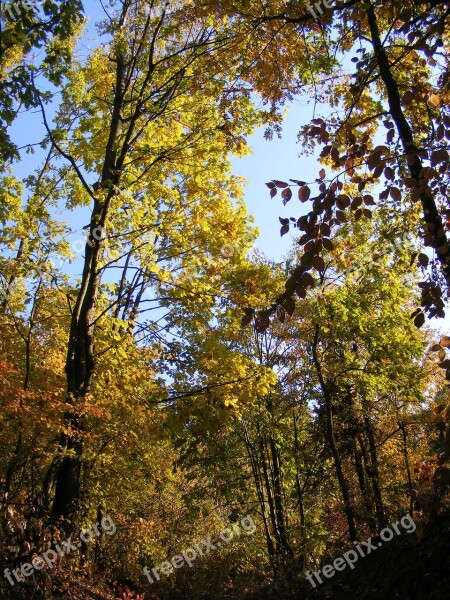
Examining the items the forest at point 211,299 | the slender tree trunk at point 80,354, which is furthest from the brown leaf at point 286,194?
the slender tree trunk at point 80,354

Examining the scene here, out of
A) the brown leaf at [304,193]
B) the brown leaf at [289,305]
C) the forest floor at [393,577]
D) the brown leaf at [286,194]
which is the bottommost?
the forest floor at [393,577]

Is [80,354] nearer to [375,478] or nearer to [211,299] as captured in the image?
[211,299]

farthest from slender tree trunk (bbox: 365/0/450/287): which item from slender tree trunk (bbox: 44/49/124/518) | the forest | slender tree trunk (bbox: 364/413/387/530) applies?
slender tree trunk (bbox: 364/413/387/530)

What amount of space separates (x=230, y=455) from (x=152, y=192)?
7.83 metres

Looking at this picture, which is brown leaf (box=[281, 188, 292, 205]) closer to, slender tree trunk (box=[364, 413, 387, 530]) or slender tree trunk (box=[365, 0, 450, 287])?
slender tree trunk (box=[365, 0, 450, 287])

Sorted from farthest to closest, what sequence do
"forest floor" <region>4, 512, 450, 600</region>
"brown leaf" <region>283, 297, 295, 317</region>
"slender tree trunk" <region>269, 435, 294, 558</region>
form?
"slender tree trunk" <region>269, 435, 294, 558</region> < "forest floor" <region>4, 512, 450, 600</region> < "brown leaf" <region>283, 297, 295, 317</region>

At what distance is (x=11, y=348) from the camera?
8.49 metres

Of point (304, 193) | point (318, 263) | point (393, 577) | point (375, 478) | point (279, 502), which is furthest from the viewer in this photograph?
point (279, 502)

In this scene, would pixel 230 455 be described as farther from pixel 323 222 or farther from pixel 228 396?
pixel 323 222

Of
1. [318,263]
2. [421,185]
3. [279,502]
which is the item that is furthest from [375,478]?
[318,263]

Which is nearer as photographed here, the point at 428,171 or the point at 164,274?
the point at 428,171

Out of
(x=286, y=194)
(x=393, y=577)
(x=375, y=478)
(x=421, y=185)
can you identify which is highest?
(x=286, y=194)

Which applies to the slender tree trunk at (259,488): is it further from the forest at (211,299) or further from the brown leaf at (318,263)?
the brown leaf at (318,263)

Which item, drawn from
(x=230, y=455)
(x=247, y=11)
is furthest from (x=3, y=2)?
(x=230, y=455)
